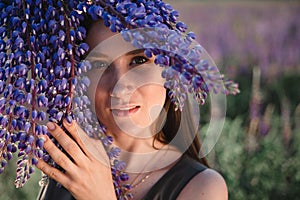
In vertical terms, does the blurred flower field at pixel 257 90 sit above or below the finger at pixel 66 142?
below

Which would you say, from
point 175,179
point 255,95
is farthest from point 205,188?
point 255,95

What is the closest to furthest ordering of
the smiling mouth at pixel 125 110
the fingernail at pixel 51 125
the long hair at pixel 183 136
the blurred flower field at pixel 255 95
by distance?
1. the fingernail at pixel 51 125
2. the smiling mouth at pixel 125 110
3. the long hair at pixel 183 136
4. the blurred flower field at pixel 255 95

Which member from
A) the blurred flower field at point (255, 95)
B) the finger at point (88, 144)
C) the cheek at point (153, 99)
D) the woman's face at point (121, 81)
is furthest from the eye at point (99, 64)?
the blurred flower field at point (255, 95)

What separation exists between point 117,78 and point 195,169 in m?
0.43

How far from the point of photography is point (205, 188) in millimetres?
1764

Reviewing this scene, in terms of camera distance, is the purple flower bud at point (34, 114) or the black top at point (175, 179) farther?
the black top at point (175, 179)

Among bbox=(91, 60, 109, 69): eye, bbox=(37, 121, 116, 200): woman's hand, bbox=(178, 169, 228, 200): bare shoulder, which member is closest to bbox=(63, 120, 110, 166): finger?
bbox=(37, 121, 116, 200): woman's hand

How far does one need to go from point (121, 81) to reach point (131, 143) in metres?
0.39

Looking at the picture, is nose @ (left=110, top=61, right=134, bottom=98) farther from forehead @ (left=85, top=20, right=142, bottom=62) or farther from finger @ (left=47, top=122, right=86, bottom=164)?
finger @ (left=47, top=122, right=86, bottom=164)

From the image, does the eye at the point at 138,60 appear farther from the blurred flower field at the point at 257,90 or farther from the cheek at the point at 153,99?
the blurred flower field at the point at 257,90

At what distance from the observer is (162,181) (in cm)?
189

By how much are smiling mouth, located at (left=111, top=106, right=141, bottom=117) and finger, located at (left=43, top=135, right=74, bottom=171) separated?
8.9 inches

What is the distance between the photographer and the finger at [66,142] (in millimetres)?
1391

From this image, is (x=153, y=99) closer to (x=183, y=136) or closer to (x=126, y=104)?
(x=126, y=104)
